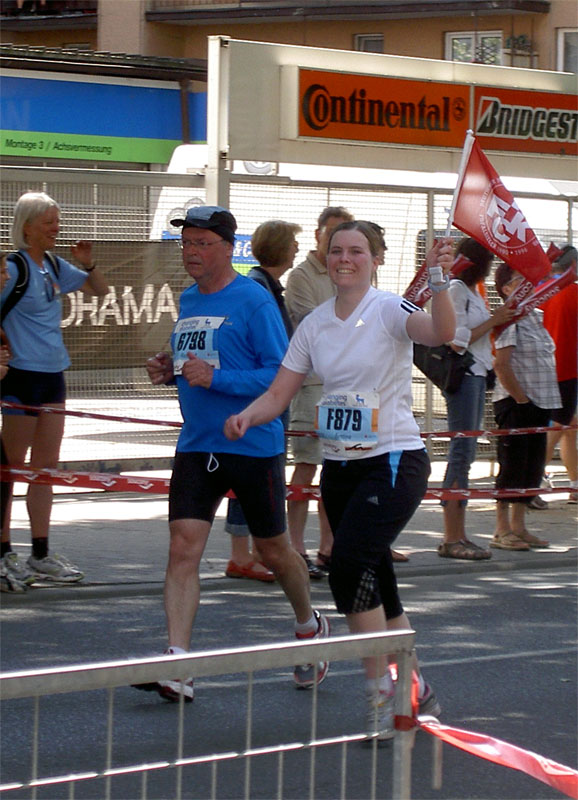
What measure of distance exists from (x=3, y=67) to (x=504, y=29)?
9996mm

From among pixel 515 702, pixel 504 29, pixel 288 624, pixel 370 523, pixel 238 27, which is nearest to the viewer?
pixel 370 523

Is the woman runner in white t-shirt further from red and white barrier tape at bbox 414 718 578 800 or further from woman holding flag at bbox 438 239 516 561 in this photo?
woman holding flag at bbox 438 239 516 561

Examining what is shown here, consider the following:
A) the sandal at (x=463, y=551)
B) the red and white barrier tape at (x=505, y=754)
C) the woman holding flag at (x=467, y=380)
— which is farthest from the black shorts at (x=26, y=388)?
the red and white barrier tape at (x=505, y=754)

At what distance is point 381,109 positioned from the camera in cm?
1136

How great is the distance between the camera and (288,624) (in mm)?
7020

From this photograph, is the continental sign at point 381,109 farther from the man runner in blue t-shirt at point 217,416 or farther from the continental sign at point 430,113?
the man runner in blue t-shirt at point 217,416

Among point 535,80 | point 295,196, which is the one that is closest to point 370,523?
point 295,196

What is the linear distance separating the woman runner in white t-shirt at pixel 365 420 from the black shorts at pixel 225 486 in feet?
1.74

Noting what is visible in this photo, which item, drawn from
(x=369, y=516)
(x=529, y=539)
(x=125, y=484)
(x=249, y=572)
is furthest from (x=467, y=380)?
(x=369, y=516)

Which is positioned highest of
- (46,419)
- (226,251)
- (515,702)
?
(226,251)

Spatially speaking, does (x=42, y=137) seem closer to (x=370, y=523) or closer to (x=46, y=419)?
(x=46, y=419)

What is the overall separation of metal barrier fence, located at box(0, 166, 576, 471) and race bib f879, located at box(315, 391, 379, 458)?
557 cm

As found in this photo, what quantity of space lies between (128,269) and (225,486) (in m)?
5.37

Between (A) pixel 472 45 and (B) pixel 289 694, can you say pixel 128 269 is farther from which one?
(A) pixel 472 45
